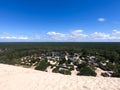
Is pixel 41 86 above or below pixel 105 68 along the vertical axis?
above

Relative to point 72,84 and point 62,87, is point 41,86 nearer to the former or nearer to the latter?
point 62,87

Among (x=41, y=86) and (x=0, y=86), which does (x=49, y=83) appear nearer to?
(x=41, y=86)

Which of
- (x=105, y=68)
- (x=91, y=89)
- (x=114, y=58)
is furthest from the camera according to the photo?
(x=114, y=58)

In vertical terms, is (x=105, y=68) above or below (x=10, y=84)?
below

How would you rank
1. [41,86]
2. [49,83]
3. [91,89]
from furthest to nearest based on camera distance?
[49,83], [41,86], [91,89]

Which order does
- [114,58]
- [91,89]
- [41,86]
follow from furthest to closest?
[114,58]
[41,86]
[91,89]

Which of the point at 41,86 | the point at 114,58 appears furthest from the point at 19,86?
the point at 114,58

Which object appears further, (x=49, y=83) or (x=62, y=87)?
(x=49, y=83)

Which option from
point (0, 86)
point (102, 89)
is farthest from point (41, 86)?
point (102, 89)

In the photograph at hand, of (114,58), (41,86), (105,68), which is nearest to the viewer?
(41,86)
